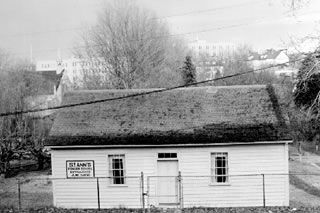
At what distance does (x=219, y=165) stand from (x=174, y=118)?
2965 mm

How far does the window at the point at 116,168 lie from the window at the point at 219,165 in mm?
3962

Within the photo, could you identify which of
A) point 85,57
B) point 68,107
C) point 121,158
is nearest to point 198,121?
point 121,158

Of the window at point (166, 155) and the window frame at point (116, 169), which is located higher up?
the window at point (166, 155)

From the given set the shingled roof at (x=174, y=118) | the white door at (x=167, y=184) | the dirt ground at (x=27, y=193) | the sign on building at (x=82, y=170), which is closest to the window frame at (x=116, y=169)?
the shingled roof at (x=174, y=118)

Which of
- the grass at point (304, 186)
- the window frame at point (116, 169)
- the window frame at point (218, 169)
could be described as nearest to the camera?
the window frame at point (218, 169)

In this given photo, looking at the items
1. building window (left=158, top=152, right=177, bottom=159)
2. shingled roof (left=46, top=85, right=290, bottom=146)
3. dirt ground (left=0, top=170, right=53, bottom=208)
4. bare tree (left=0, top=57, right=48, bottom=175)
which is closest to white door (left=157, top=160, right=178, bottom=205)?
building window (left=158, top=152, right=177, bottom=159)

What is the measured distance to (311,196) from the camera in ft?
63.2

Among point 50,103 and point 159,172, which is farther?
point 50,103

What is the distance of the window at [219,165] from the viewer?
17.2 metres

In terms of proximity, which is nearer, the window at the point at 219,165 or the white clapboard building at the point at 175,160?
the white clapboard building at the point at 175,160

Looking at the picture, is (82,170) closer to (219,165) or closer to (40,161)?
(219,165)

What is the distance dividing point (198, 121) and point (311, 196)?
686cm

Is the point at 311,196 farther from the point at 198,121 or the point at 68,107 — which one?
the point at 68,107

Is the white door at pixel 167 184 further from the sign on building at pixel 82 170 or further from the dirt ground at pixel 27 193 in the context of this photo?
the dirt ground at pixel 27 193
